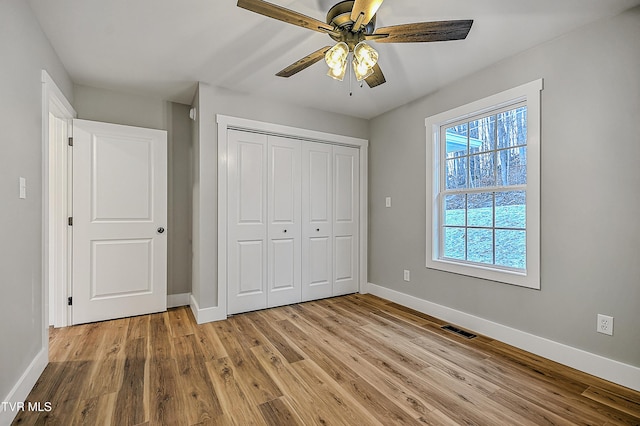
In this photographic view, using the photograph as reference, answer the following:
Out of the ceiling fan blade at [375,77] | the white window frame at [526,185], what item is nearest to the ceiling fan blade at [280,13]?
the ceiling fan blade at [375,77]

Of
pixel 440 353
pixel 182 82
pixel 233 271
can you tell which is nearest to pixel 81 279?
pixel 233 271

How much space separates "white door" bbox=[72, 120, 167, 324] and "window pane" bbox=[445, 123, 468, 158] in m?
3.08

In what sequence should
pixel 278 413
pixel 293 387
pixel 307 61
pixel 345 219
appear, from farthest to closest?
pixel 345 219 → pixel 307 61 → pixel 293 387 → pixel 278 413

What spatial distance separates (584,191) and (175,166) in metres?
3.88

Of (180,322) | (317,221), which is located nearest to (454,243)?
(317,221)

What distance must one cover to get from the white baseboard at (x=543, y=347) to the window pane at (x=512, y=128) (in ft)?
5.23

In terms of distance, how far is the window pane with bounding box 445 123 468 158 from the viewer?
10.2 ft

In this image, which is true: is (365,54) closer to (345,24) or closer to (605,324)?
(345,24)

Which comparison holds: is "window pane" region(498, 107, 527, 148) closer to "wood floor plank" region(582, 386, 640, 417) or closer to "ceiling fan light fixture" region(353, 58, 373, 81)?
"ceiling fan light fixture" region(353, 58, 373, 81)

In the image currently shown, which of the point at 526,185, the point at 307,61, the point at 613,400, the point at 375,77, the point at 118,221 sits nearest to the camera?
the point at 613,400

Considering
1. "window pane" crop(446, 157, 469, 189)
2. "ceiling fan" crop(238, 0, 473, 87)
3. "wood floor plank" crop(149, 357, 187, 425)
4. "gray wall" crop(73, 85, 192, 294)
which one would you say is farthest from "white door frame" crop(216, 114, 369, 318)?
"ceiling fan" crop(238, 0, 473, 87)

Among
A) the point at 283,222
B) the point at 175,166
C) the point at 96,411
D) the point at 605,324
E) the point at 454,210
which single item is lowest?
the point at 96,411

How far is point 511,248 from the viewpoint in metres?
2.67

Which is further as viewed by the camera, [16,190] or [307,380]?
[307,380]
